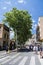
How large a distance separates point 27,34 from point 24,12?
7885mm

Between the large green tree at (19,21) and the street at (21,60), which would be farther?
the large green tree at (19,21)

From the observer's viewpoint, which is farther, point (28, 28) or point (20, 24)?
point (28, 28)

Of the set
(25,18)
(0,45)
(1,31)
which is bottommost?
(0,45)

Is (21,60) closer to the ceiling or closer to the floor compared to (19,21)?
closer to the floor

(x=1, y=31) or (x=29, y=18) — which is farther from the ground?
(x=29, y=18)

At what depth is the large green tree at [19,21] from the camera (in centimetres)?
6456

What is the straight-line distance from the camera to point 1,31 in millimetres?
67000

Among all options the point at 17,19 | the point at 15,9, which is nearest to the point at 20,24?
the point at 17,19

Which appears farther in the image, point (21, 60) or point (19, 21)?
point (19, 21)

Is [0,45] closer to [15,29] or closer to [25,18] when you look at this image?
[15,29]

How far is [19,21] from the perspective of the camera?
6475 centimetres

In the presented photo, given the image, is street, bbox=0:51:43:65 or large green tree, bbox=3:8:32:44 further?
large green tree, bbox=3:8:32:44

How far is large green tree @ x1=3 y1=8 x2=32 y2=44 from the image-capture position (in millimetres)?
64562

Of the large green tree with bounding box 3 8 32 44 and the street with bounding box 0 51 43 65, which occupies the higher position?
the large green tree with bounding box 3 8 32 44
